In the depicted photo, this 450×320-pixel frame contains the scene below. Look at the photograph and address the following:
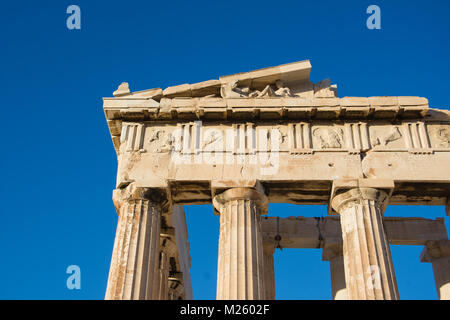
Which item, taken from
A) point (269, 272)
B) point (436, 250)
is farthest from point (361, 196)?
point (436, 250)

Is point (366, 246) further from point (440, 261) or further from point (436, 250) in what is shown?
point (440, 261)

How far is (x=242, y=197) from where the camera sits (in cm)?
1925

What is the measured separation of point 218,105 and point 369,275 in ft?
26.1

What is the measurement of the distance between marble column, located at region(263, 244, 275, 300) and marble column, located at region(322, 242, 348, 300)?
2420 millimetres

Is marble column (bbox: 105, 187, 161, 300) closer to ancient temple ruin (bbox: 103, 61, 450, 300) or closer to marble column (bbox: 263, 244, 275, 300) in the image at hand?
ancient temple ruin (bbox: 103, 61, 450, 300)

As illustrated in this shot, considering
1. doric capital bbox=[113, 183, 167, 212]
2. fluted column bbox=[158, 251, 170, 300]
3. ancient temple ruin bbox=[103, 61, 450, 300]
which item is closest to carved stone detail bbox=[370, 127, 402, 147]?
ancient temple ruin bbox=[103, 61, 450, 300]

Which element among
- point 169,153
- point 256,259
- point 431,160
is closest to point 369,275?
point 256,259

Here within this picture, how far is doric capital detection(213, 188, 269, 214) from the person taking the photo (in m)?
19.3

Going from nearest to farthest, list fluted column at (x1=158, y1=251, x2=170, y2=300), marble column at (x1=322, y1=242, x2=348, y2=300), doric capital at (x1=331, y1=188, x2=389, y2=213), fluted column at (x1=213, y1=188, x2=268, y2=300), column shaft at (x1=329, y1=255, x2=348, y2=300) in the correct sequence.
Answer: fluted column at (x1=213, y1=188, x2=268, y2=300) → doric capital at (x1=331, y1=188, x2=389, y2=213) → fluted column at (x1=158, y1=251, x2=170, y2=300) → column shaft at (x1=329, y1=255, x2=348, y2=300) → marble column at (x1=322, y1=242, x2=348, y2=300)

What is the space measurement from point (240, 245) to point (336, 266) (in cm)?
825
